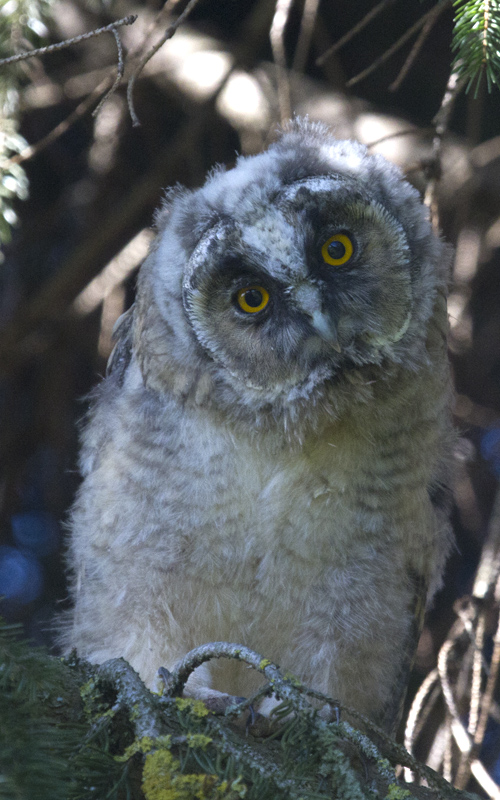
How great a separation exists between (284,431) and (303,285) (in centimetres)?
34

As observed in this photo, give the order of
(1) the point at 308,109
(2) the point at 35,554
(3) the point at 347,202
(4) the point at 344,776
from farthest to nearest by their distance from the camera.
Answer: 1. (2) the point at 35,554
2. (1) the point at 308,109
3. (3) the point at 347,202
4. (4) the point at 344,776

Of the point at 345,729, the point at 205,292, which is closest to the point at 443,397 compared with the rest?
the point at 205,292

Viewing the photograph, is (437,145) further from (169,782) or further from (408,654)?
(169,782)

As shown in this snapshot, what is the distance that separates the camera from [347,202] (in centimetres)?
171

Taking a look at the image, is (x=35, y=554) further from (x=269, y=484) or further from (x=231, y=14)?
(x=231, y=14)

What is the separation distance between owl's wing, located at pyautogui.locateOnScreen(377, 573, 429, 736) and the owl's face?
671mm

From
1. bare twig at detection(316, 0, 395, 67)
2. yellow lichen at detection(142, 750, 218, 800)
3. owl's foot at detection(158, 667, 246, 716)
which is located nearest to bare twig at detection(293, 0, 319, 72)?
bare twig at detection(316, 0, 395, 67)

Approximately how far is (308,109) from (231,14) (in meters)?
0.76

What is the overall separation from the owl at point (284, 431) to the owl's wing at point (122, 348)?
0.21 meters

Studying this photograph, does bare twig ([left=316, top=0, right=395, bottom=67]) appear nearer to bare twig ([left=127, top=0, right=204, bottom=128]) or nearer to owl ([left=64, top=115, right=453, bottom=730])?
owl ([left=64, top=115, right=453, bottom=730])

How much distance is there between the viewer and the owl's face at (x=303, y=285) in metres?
1.66

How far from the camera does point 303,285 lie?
166cm

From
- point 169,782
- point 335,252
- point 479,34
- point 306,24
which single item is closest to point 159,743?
point 169,782

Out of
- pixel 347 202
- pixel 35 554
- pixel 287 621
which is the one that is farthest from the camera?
pixel 35 554
